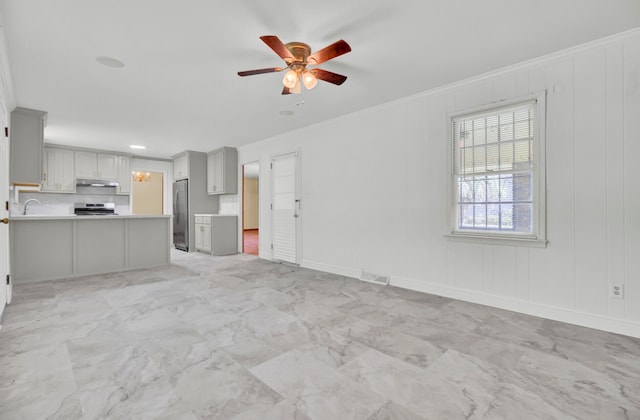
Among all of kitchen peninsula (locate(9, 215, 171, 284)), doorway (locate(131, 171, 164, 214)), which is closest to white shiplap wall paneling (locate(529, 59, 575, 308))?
kitchen peninsula (locate(9, 215, 171, 284))

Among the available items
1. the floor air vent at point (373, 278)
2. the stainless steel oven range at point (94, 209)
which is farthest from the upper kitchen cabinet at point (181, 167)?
the floor air vent at point (373, 278)

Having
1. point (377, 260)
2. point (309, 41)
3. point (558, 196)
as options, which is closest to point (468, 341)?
point (558, 196)

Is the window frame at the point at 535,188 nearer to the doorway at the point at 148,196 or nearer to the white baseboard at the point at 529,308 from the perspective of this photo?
the white baseboard at the point at 529,308

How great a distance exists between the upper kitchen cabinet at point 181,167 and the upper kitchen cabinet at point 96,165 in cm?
125

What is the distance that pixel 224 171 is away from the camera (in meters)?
6.69

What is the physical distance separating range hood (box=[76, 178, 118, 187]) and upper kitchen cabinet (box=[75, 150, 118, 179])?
0.23 feet

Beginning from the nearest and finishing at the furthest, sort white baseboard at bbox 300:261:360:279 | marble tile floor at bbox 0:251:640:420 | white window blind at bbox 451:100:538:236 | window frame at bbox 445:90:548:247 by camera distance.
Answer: marble tile floor at bbox 0:251:640:420
window frame at bbox 445:90:548:247
white window blind at bbox 451:100:538:236
white baseboard at bbox 300:261:360:279

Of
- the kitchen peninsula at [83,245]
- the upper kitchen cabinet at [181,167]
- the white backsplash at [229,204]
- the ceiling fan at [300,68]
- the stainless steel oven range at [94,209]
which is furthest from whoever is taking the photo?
the upper kitchen cabinet at [181,167]

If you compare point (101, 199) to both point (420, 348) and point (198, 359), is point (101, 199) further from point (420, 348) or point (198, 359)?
point (420, 348)

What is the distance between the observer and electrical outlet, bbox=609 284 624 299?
2471 mm

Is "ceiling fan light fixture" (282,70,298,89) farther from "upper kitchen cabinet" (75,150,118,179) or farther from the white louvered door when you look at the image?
"upper kitchen cabinet" (75,150,118,179)

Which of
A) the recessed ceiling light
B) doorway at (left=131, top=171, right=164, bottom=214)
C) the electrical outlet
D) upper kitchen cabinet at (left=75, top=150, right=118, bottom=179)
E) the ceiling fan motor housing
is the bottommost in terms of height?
the electrical outlet

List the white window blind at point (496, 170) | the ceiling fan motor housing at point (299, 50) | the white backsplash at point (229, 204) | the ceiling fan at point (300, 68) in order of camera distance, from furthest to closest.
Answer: the white backsplash at point (229, 204) → the white window blind at point (496, 170) → the ceiling fan motor housing at point (299, 50) → the ceiling fan at point (300, 68)

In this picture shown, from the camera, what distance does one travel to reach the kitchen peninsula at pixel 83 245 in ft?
13.4
